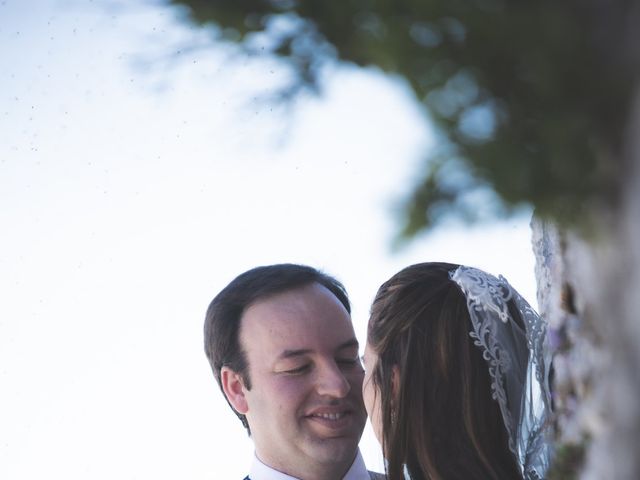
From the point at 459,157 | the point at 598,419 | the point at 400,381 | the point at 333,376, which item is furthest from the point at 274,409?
the point at 459,157

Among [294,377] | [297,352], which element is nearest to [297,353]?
[297,352]

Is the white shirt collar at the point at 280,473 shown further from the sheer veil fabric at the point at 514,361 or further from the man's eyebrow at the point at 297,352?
the sheer veil fabric at the point at 514,361

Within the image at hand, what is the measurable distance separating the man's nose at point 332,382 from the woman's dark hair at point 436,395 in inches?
40.9

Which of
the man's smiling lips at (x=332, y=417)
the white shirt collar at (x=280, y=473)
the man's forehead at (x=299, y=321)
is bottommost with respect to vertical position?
the white shirt collar at (x=280, y=473)

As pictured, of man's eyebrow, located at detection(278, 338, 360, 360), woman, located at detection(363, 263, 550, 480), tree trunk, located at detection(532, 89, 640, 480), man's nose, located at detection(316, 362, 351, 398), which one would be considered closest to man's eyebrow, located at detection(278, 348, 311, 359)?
man's eyebrow, located at detection(278, 338, 360, 360)

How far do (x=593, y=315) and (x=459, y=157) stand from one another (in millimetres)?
491

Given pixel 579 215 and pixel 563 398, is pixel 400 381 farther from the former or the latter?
pixel 579 215

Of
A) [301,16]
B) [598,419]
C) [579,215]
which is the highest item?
[301,16]

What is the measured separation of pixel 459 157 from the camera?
4.28ft

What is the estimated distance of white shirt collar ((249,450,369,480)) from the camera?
4.82m

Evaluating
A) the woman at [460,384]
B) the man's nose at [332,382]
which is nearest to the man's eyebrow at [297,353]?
the man's nose at [332,382]

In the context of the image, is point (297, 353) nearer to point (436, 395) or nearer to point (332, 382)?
point (332, 382)

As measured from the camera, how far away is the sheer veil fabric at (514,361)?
352 centimetres

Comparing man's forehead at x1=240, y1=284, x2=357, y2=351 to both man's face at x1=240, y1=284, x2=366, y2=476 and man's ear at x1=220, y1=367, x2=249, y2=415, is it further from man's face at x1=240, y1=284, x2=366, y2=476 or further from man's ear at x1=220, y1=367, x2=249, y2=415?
man's ear at x1=220, y1=367, x2=249, y2=415
